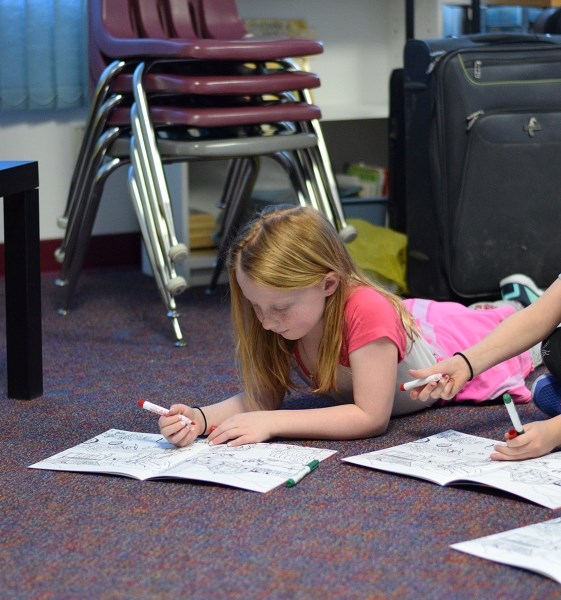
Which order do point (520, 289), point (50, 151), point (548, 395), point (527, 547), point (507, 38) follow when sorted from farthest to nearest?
point (50, 151), point (507, 38), point (520, 289), point (548, 395), point (527, 547)

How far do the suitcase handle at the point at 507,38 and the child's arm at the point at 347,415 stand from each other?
1.03m

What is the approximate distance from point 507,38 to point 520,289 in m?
0.53

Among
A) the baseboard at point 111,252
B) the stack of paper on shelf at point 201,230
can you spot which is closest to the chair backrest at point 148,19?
the stack of paper on shelf at point 201,230

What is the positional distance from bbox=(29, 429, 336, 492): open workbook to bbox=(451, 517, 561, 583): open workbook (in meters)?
0.27

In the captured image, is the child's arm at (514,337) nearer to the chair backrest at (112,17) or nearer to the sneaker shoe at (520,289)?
the sneaker shoe at (520,289)

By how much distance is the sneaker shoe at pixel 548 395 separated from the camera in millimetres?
1400

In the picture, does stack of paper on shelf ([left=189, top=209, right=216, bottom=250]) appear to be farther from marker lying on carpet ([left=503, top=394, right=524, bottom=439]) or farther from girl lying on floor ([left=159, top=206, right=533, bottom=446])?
marker lying on carpet ([left=503, top=394, right=524, bottom=439])

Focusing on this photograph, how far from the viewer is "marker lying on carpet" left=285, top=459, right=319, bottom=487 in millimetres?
1187

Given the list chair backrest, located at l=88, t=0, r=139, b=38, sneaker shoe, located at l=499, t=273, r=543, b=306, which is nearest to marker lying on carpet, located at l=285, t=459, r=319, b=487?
sneaker shoe, located at l=499, t=273, r=543, b=306

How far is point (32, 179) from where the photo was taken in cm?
155

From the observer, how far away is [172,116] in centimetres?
189

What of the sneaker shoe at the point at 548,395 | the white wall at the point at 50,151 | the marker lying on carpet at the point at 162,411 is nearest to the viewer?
the marker lying on carpet at the point at 162,411

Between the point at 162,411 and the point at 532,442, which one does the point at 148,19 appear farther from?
the point at 532,442

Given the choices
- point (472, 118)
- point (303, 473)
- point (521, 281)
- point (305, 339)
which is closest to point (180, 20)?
point (472, 118)
